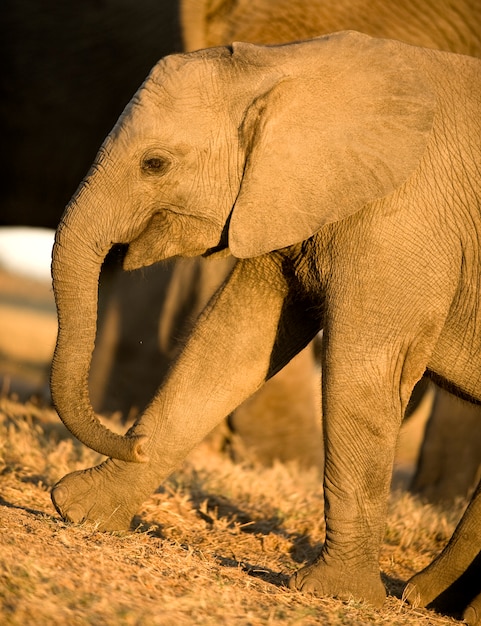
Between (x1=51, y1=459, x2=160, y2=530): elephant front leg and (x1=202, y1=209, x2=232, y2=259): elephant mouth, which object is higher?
(x1=202, y1=209, x2=232, y2=259): elephant mouth

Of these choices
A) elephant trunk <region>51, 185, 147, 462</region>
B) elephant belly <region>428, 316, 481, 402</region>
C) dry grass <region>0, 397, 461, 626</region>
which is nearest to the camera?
dry grass <region>0, 397, 461, 626</region>

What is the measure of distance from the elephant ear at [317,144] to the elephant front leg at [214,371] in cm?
45

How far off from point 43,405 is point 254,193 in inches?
167

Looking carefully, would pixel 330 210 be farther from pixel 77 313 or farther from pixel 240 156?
pixel 77 313

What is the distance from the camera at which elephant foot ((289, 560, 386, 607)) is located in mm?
5047

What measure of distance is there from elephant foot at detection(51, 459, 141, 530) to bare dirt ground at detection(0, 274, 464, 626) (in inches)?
4.2

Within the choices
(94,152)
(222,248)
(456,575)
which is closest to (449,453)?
(94,152)

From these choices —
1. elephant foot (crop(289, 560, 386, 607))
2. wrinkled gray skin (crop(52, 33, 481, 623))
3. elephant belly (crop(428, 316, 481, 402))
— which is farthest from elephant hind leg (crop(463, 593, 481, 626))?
elephant belly (crop(428, 316, 481, 402))

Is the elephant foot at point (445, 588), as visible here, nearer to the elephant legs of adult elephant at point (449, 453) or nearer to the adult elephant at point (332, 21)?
the adult elephant at point (332, 21)

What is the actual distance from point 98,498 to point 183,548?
51 centimetres

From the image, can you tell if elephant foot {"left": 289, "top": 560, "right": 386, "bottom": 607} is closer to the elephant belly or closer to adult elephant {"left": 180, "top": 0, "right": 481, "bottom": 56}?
the elephant belly

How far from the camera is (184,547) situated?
530cm

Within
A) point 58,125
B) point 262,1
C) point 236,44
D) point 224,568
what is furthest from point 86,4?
point 224,568

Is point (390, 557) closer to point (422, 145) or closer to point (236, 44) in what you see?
point (422, 145)
